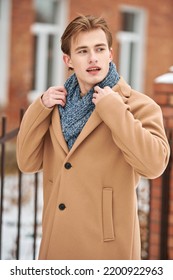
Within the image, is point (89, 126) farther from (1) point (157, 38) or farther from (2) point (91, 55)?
(1) point (157, 38)

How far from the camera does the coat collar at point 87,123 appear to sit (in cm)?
235

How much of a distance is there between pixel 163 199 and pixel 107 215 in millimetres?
2383

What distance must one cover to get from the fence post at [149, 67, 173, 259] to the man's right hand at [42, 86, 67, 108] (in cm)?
222

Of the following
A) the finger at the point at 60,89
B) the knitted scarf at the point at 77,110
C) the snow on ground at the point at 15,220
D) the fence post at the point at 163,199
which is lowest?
the snow on ground at the point at 15,220

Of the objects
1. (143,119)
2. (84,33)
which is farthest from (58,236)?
(84,33)

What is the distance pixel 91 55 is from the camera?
2.29 meters

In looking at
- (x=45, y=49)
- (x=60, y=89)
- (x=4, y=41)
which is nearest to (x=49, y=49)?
(x=45, y=49)

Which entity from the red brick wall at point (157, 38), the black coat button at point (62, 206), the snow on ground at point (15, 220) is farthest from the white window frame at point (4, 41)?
the black coat button at point (62, 206)

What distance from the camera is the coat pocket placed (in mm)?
2375

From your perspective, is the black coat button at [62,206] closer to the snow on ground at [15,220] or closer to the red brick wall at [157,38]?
the snow on ground at [15,220]

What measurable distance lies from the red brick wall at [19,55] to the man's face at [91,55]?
9913 millimetres

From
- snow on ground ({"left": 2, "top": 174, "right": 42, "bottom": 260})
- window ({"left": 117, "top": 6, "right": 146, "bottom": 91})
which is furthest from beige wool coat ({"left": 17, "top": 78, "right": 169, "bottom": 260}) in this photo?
window ({"left": 117, "top": 6, "right": 146, "bottom": 91})

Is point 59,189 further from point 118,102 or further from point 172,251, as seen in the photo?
point 172,251

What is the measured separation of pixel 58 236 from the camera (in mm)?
2438
